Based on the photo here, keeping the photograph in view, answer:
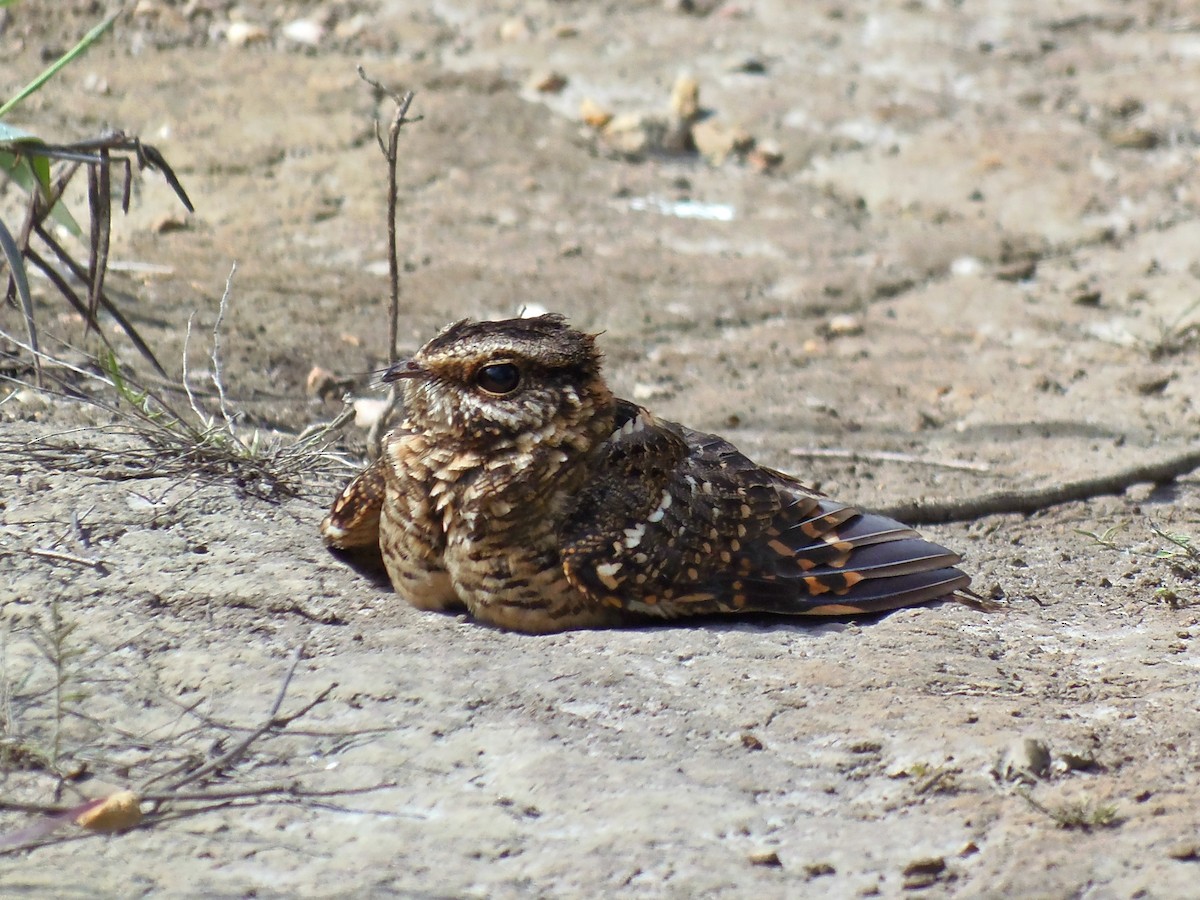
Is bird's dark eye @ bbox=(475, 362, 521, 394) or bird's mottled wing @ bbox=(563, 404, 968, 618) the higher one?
bird's dark eye @ bbox=(475, 362, 521, 394)

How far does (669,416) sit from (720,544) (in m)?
1.90

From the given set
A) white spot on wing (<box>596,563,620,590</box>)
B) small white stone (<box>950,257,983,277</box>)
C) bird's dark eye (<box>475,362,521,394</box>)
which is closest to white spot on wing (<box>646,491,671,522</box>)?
white spot on wing (<box>596,563,620,590</box>)

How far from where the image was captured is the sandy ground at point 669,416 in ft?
9.35

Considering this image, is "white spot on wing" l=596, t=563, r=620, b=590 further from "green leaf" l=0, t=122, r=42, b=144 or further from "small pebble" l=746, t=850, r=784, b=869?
"green leaf" l=0, t=122, r=42, b=144

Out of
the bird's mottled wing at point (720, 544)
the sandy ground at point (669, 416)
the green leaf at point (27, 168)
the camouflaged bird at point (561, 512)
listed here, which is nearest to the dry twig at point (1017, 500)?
the sandy ground at point (669, 416)

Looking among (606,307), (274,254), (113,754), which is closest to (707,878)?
(113,754)

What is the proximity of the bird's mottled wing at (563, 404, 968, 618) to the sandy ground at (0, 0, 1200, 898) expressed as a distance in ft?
0.40

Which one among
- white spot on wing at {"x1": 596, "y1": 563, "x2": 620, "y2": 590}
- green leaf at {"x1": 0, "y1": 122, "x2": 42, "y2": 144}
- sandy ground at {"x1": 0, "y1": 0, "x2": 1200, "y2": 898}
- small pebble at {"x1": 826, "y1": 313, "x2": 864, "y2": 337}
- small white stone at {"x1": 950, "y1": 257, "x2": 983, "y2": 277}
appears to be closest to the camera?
sandy ground at {"x1": 0, "y1": 0, "x2": 1200, "y2": 898}

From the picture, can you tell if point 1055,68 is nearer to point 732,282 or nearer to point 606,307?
point 732,282

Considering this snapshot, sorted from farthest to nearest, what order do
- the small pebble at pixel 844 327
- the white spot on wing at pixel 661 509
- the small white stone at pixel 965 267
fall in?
the small white stone at pixel 965 267 < the small pebble at pixel 844 327 < the white spot on wing at pixel 661 509

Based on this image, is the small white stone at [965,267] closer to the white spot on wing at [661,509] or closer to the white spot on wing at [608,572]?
the white spot on wing at [661,509]

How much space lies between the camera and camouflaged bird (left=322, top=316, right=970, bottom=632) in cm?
387

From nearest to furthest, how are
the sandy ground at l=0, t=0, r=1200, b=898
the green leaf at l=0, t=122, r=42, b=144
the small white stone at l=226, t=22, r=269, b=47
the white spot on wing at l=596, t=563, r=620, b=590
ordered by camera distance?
1. the sandy ground at l=0, t=0, r=1200, b=898
2. the white spot on wing at l=596, t=563, r=620, b=590
3. the green leaf at l=0, t=122, r=42, b=144
4. the small white stone at l=226, t=22, r=269, b=47

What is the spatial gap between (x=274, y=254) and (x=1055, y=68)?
15.6 ft
